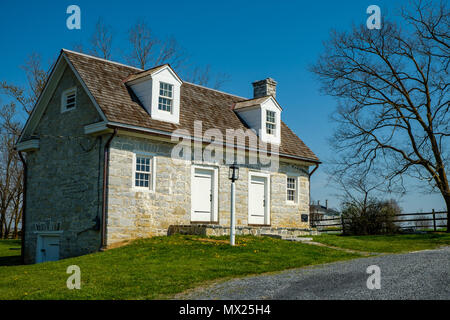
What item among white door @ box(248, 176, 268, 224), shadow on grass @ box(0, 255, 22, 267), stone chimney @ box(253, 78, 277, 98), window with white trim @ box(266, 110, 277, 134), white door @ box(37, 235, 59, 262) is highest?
stone chimney @ box(253, 78, 277, 98)

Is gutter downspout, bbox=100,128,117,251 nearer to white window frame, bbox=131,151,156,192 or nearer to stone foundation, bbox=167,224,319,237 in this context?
white window frame, bbox=131,151,156,192

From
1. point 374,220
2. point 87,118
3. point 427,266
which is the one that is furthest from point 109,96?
point 374,220

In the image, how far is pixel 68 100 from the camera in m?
18.8

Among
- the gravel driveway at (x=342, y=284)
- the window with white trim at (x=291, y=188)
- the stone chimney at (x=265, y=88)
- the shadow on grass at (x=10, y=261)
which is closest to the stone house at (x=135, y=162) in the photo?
the window with white trim at (x=291, y=188)

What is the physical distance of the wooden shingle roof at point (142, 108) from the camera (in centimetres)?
1684

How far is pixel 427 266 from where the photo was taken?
1059cm

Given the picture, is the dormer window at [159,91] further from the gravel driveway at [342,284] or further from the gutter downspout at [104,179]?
the gravel driveway at [342,284]

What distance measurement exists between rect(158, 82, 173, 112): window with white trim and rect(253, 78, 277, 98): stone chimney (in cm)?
668

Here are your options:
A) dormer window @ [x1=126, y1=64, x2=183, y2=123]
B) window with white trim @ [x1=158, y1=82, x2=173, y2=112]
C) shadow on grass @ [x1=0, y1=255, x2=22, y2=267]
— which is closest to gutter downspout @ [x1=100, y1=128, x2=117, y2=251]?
dormer window @ [x1=126, y1=64, x2=183, y2=123]

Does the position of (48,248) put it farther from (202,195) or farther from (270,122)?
(270,122)

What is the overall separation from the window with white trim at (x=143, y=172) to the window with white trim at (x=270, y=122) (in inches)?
269

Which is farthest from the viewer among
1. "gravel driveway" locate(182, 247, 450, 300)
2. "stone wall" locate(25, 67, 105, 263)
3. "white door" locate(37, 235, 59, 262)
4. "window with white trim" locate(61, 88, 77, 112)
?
"window with white trim" locate(61, 88, 77, 112)

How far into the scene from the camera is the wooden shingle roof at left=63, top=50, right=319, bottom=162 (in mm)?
16844
